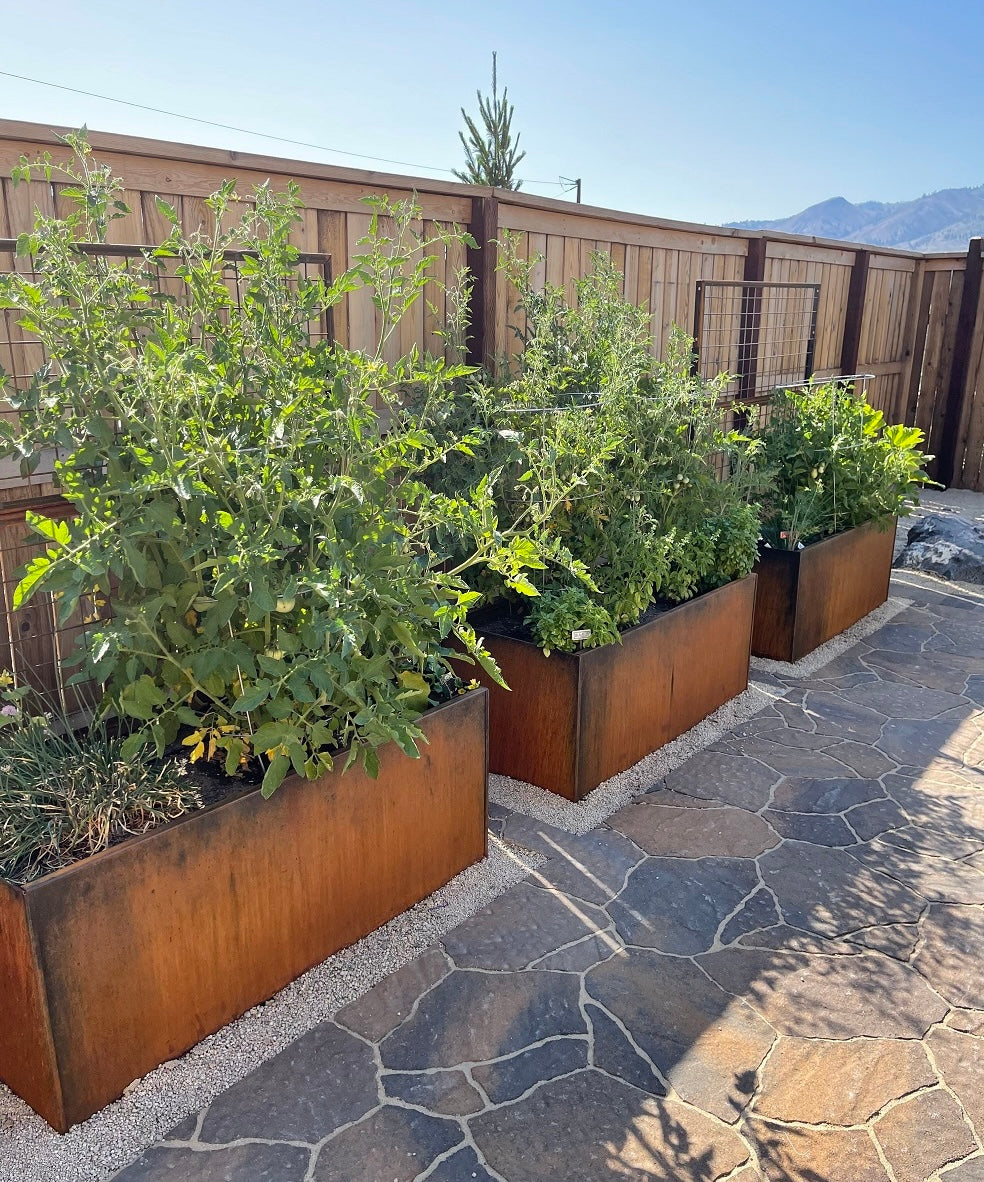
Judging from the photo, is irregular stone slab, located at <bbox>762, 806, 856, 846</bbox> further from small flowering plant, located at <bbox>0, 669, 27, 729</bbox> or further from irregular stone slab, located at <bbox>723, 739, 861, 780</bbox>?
small flowering plant, located at <bbox>0, 669, 27, 729</bbox>

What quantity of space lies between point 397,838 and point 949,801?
86.9 inches

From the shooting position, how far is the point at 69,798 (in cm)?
205

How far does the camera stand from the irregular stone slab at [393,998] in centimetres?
230

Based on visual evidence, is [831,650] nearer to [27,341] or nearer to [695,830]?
[695,830]

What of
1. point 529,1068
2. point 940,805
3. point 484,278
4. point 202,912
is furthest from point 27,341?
point 940,805

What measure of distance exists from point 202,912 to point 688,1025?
1.26 metres

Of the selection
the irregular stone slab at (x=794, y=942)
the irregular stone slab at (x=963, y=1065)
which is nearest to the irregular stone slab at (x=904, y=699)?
the irregular stone slab at (x=794, y=942)

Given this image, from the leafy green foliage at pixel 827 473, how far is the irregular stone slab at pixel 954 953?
8.24ft

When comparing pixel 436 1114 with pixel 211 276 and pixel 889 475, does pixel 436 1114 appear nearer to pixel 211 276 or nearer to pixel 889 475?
pixel 211 276

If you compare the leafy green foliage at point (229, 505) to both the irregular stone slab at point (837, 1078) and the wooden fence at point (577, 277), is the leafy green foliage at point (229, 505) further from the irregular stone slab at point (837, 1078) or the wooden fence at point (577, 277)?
the irregular stone slab at point (837, 1078)

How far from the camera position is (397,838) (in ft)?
8.63

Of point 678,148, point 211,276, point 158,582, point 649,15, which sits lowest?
point 158,582

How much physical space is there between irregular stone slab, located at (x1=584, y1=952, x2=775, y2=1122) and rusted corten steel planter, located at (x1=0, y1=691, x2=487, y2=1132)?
26.1 inches

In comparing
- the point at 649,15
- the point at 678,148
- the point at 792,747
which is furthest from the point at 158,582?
the point at 678,148
